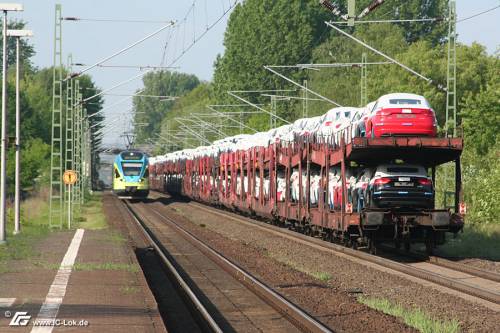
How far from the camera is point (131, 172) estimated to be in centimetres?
7094

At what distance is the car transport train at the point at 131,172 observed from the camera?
2783 inches

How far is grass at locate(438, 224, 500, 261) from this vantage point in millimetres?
25844

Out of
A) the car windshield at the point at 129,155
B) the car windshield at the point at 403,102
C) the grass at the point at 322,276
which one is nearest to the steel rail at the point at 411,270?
the grass at the point at 322,276

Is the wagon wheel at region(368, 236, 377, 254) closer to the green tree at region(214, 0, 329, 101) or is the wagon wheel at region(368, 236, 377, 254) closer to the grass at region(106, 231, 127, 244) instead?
the grass at region(106, 231, 127, 244)

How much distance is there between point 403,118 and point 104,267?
838 centimetres

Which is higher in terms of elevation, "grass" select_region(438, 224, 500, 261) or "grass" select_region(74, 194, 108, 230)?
"grass" select_region(438, 224, 500, 261)

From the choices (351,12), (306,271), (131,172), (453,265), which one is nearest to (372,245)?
(453,265)

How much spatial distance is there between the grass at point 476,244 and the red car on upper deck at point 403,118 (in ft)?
Answer: 12.4

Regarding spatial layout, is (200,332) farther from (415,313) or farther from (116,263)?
(116,263)

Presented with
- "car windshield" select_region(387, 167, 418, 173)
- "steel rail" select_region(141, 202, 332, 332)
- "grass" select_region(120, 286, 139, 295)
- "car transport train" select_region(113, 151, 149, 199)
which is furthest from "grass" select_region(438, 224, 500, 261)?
"car transport train" select_region(113, 151, 149, 199)

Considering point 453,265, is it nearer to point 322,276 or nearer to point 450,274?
point 450,274

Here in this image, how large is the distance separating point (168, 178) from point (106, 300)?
80.8m

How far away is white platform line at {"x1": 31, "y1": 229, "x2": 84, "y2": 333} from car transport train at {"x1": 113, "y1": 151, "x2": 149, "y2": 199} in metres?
46.1

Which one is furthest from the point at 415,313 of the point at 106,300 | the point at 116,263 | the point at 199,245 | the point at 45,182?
the point at 45,182
